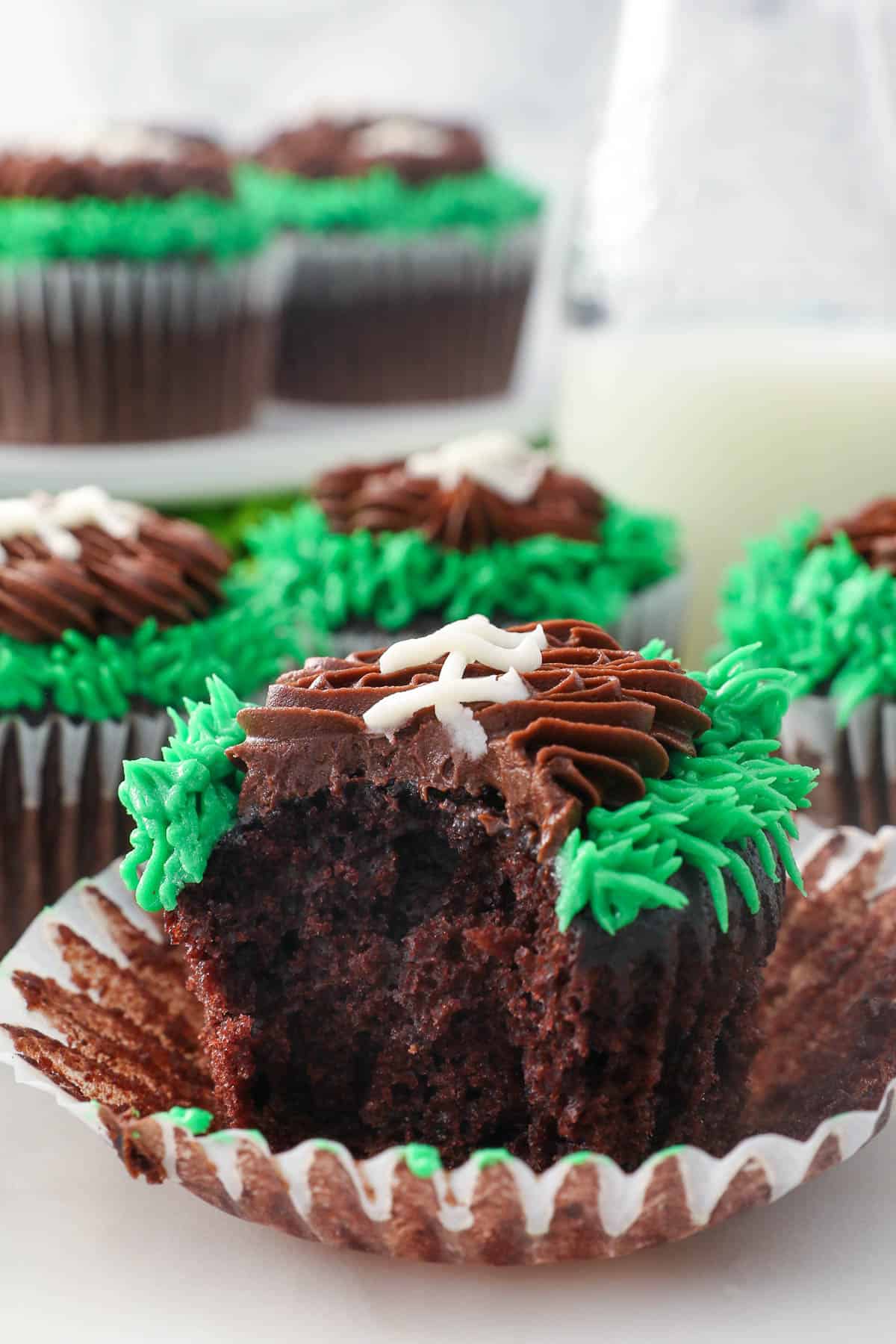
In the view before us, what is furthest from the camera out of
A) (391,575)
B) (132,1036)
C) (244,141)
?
(244,141)

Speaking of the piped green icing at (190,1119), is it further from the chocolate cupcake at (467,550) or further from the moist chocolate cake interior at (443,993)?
the chocolate cupcake at (467,550)

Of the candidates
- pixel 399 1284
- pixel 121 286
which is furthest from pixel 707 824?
pixel 121 286

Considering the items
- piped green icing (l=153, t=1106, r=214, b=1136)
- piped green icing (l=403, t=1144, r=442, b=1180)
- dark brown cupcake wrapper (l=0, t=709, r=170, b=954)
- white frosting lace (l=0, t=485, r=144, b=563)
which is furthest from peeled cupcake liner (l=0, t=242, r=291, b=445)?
piped green icing (l=403, t=1144, r=442, b=1180)

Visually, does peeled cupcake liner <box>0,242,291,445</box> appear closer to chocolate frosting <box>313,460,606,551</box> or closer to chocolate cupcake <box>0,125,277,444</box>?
chocolate cupcake <box>0,125,277,444</box>

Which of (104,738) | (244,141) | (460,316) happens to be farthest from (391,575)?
(244,141)

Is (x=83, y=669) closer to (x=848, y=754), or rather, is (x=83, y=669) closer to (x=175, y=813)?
(x=175, y=813)

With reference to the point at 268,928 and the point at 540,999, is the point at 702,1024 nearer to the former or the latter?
the point at 540,999
